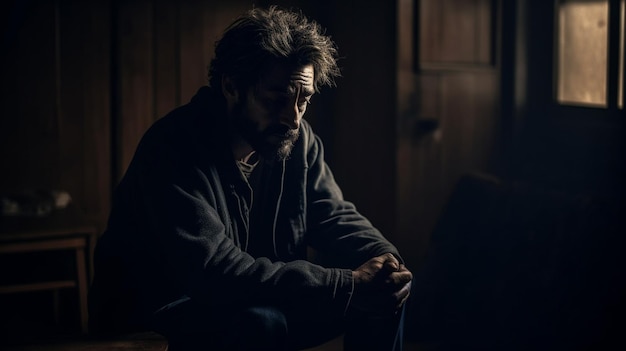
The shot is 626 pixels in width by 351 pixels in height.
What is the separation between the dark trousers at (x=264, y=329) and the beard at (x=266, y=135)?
1.56 feet

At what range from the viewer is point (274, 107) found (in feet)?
8.48

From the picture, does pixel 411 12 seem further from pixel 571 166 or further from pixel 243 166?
pixel 243 166

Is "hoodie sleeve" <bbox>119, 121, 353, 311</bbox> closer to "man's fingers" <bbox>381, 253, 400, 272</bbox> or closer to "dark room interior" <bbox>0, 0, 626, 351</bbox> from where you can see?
"man's fingers" <bbox>381, 253, 400, 272</bbox>

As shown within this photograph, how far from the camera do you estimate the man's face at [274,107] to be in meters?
2.56

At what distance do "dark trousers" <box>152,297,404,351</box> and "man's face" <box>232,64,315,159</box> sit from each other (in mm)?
495

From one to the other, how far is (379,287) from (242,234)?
0.44 meters

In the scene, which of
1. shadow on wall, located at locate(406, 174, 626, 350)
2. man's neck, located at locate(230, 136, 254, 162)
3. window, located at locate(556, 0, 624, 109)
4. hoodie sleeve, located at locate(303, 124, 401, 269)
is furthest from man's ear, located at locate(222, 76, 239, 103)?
window, located at locate(556, 0, 624, 109)

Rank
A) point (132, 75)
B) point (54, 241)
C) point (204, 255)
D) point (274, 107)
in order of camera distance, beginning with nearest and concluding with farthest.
Result: point (204, 255)
point (274, 107)
point (54, 241)
point (132, 75)

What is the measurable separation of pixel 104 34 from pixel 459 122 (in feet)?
5.65

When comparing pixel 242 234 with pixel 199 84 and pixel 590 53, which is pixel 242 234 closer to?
pixel 199 84

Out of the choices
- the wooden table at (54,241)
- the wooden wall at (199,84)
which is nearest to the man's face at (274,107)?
the wooden table at (54,241)

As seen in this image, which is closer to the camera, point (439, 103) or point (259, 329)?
point (259, 329)

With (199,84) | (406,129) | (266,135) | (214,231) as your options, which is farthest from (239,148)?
(199,84)

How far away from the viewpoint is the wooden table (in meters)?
3.55
